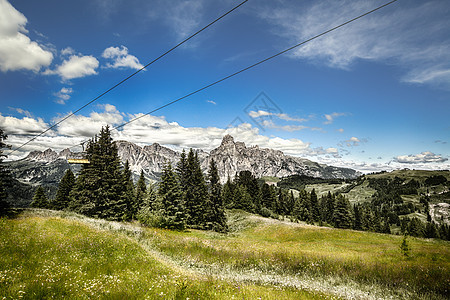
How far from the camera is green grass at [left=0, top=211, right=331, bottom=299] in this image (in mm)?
6672

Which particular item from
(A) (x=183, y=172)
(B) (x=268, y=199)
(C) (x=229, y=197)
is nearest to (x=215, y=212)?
(A) (x=183, y=172)

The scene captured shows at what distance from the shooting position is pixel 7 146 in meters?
27.9

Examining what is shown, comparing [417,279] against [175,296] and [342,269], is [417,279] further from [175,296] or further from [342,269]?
[175,296]

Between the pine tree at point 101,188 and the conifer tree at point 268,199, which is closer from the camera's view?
the pine tree at point 101,188

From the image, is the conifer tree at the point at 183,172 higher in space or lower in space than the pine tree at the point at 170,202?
higher

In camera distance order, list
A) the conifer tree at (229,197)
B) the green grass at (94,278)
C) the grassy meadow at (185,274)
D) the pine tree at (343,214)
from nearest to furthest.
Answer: the green grass at (94,278), the grassy meadow at (185,274), the conifer tree at (229,197), the pine tree at (343,214)

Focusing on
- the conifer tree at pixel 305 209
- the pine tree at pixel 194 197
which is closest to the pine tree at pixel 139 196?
the pine tree at pixel 194 197

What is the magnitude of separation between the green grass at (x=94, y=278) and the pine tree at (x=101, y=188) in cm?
2610

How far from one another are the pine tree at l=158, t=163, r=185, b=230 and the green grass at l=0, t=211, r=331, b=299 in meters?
23.3

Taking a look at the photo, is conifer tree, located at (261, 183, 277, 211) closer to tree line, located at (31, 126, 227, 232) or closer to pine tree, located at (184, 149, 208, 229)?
tree line, located at (31, 126, 227, 232)

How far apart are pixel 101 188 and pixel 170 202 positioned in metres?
11.9

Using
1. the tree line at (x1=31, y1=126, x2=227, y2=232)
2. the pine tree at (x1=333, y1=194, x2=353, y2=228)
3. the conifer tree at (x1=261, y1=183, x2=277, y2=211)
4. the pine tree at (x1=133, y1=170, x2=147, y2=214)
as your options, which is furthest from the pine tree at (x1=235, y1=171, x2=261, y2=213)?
the pine tree at (x1=133, y1=170, x2=147, y2=214)

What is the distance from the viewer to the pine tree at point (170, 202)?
34812 millimetres

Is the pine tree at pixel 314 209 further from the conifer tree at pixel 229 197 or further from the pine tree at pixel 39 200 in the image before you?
the pine tree at pixel 39 200
